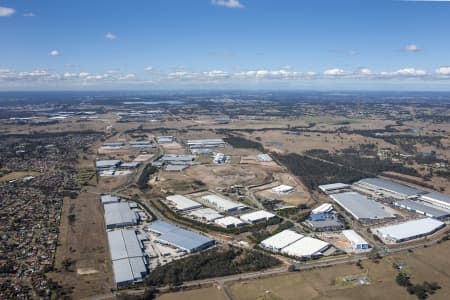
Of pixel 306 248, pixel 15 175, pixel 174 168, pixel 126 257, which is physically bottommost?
pixel 306 248

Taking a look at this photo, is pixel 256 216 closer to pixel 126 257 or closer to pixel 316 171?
pixel 126 257

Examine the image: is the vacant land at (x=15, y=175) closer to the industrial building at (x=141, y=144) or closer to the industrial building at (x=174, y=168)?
the industrial building at (x=174, y=168)

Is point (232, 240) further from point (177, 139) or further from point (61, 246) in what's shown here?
point (177, 139)

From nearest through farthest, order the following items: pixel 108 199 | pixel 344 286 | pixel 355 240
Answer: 1. pixel 344 286
2. pixel 355 240
3. pixel 108 199

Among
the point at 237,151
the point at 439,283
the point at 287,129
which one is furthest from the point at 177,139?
the point at 439,283

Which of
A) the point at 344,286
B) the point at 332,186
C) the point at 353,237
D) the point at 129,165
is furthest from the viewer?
the point at 129,165

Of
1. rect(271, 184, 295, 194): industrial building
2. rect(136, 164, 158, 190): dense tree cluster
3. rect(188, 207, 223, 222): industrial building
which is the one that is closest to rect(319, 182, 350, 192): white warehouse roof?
rect(271, 184, 295, 194): industrial building

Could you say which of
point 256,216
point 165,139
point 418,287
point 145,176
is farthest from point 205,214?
point 165,139

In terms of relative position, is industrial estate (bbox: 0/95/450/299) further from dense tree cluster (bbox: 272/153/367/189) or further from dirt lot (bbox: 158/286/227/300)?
dense tree cluster (bbox: 272/153/367/189)
